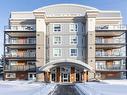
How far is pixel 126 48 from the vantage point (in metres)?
58.3

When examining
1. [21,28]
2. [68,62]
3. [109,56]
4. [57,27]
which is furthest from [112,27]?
[21,28]

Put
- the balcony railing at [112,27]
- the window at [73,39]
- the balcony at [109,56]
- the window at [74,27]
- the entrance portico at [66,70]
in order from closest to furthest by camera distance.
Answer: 1. the entrance portico at [66,70]
2. the balcony at [109,56]
3. the balcony railing at [112,27]
4. the window at [73,39]
5. the window at [74,27]

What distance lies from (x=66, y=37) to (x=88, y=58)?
5985 millimetres

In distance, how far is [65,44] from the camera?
2339 inches

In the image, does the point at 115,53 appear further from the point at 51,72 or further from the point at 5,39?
the point at 5,39

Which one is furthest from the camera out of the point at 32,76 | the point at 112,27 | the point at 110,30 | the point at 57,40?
the point at 57,40

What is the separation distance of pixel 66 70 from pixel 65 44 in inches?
202

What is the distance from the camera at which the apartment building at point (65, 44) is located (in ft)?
189

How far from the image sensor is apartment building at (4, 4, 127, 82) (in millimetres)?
57531

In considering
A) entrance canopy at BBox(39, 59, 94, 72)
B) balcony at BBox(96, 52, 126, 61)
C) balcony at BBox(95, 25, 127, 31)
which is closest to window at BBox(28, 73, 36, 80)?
entrance canopy at BBox(39, 59, 94, 72)

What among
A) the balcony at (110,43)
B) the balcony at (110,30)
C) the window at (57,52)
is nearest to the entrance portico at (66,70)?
the window at (57,52)

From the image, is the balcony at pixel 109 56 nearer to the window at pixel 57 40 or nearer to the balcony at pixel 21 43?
the window at pixel 57 40

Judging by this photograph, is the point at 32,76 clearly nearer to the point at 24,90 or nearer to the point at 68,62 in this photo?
the point at 68,62

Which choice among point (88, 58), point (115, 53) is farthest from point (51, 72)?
point (115, 53)
